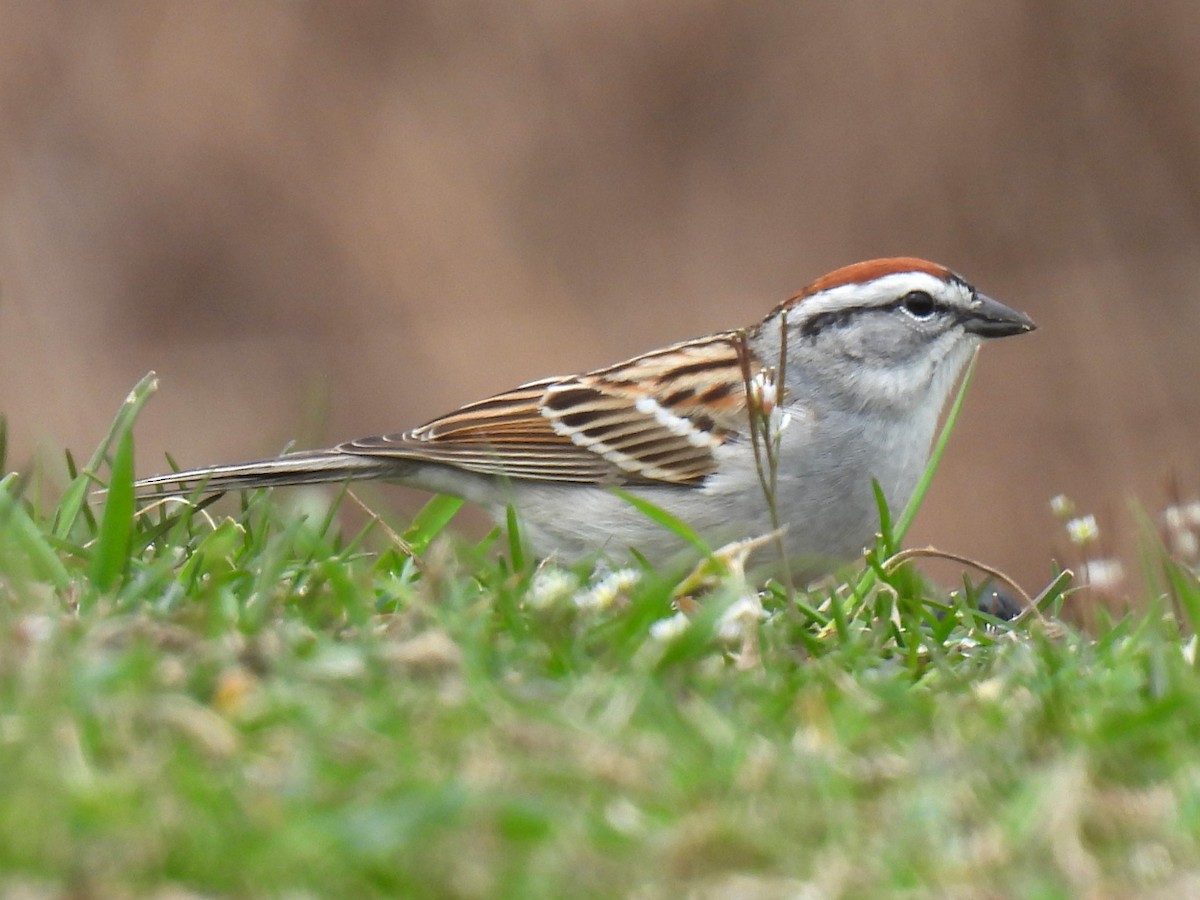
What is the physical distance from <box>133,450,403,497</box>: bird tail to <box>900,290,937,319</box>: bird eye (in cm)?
144

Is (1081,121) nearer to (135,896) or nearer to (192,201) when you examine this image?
(192,201)

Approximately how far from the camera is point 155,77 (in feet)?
32.6

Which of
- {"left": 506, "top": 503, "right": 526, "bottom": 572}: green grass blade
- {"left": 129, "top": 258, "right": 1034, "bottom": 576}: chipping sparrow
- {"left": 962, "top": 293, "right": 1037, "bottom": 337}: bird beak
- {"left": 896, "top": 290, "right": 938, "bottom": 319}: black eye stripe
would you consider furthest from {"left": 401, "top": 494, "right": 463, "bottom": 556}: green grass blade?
{"left": 962, "top": 293, "right": 1037, "bottom": 337}: bird beak

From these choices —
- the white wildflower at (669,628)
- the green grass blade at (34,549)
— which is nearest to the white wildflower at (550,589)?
the white wildflower at (669,628)

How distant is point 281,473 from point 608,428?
0.89 metres

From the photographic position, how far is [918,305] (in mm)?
5137

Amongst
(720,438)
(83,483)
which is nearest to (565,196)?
(720,438)

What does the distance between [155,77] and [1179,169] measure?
5.29 m

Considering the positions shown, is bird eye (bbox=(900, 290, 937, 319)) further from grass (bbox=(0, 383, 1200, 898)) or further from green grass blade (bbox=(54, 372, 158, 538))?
green grass blade (bbox=(54, 372, 158, 538))

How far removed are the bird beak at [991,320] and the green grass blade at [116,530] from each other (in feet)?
8.13

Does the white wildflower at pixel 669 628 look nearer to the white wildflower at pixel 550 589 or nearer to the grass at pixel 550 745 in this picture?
the grass at pixel 550 745

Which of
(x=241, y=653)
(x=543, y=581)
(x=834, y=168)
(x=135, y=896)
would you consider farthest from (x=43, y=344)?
(x=135, y=896)

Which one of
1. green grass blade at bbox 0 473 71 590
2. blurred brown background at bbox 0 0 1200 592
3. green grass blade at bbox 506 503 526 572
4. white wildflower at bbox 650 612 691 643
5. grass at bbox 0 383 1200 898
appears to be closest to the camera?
grass at bbox 0 383 1200 898

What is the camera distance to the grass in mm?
2080
